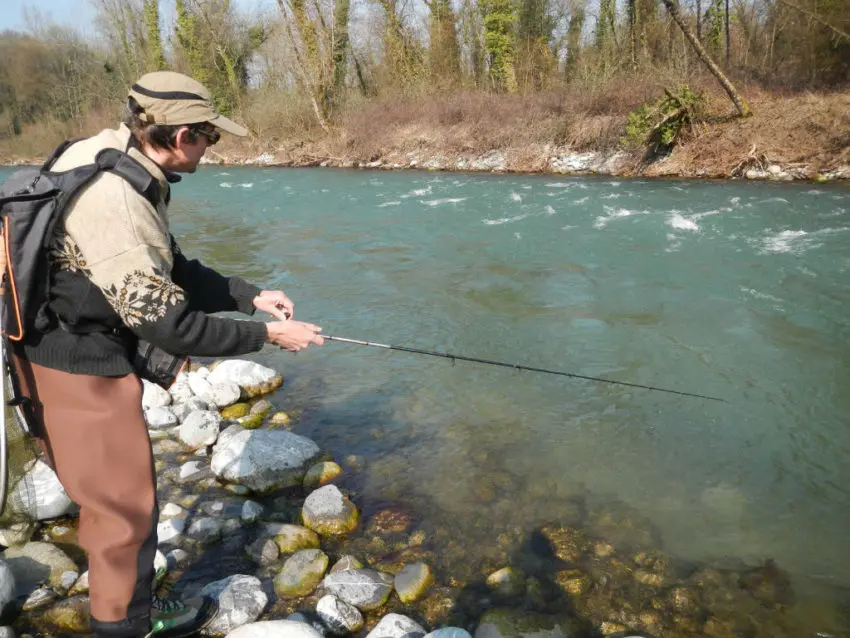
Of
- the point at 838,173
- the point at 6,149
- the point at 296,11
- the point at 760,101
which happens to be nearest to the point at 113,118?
the point at 6,149

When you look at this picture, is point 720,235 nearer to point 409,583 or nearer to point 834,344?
point 834,344

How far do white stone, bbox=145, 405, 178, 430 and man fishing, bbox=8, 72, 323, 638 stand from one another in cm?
278

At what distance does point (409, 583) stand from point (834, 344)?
509 centimetres

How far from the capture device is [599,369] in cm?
575

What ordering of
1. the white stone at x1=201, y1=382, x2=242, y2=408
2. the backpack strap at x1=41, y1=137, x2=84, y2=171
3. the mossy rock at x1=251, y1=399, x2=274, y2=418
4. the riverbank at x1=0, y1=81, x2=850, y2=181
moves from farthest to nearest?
the riverbank at x1=0, y1=81, x2=850, y2=181 < the white stone at x1=201, y1=382, x2=242, y2=408 < the mossy rock at x1=251, y1=399, x2=274, y2=418 < the backpack strap at x1=41, y1=137, x2=84, y2=171

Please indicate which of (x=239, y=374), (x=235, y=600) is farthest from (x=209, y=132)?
(x=239, y=374)

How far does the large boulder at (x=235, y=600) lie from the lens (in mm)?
2850

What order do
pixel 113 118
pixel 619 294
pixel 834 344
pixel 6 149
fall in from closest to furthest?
pixel 834 344
pixel 619 294
pixel 6 149
pixel 113 118

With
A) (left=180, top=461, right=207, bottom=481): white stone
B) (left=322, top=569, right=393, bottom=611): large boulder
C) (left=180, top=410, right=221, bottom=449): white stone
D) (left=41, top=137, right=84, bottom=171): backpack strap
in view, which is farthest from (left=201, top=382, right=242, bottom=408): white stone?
(left=41, top=137, right=84, bottom=171): backpack strap

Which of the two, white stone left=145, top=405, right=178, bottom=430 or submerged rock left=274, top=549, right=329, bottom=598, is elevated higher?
white stone left=145, top=405, right=178, bottom=430

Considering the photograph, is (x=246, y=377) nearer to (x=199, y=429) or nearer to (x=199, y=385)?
(x=199, y=385)

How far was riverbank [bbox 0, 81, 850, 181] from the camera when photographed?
647 inches

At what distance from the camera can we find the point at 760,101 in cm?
1939

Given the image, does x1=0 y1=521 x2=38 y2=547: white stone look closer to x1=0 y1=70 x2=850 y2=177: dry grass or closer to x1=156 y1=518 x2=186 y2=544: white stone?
x1=156 y1=518 x2=186 y2=544: white stone
